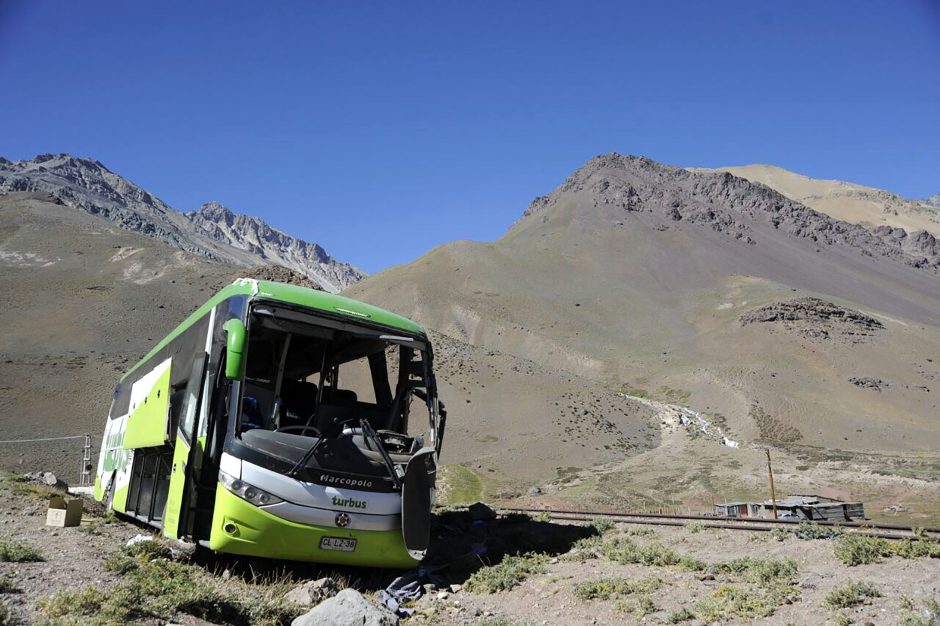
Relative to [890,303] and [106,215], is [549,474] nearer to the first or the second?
[890,303]

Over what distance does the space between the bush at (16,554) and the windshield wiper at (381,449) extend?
416cm

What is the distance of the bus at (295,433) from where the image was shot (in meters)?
8.36

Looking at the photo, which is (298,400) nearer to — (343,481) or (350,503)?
(343,481)

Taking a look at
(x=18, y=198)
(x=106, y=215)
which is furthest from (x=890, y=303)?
(x=106, y=215)

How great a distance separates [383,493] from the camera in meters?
8.91

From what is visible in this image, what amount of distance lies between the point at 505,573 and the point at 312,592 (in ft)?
9.46

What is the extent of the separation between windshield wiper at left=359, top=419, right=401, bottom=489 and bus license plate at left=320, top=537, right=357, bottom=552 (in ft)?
3.08

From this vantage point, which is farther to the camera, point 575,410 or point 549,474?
point 575,410

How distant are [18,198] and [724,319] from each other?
11711 cm

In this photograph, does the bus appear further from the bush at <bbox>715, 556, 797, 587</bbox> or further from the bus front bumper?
the bush at <bbox>715, 556, 797, 587</bbox>

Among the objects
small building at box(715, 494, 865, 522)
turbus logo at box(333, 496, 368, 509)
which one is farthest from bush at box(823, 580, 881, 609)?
small building at box(715, 494, 865, 522)

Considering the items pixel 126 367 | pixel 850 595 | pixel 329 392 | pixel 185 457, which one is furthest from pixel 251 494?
pixel 126 367

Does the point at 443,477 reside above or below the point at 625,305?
below

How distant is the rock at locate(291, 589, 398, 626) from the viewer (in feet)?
21.9
